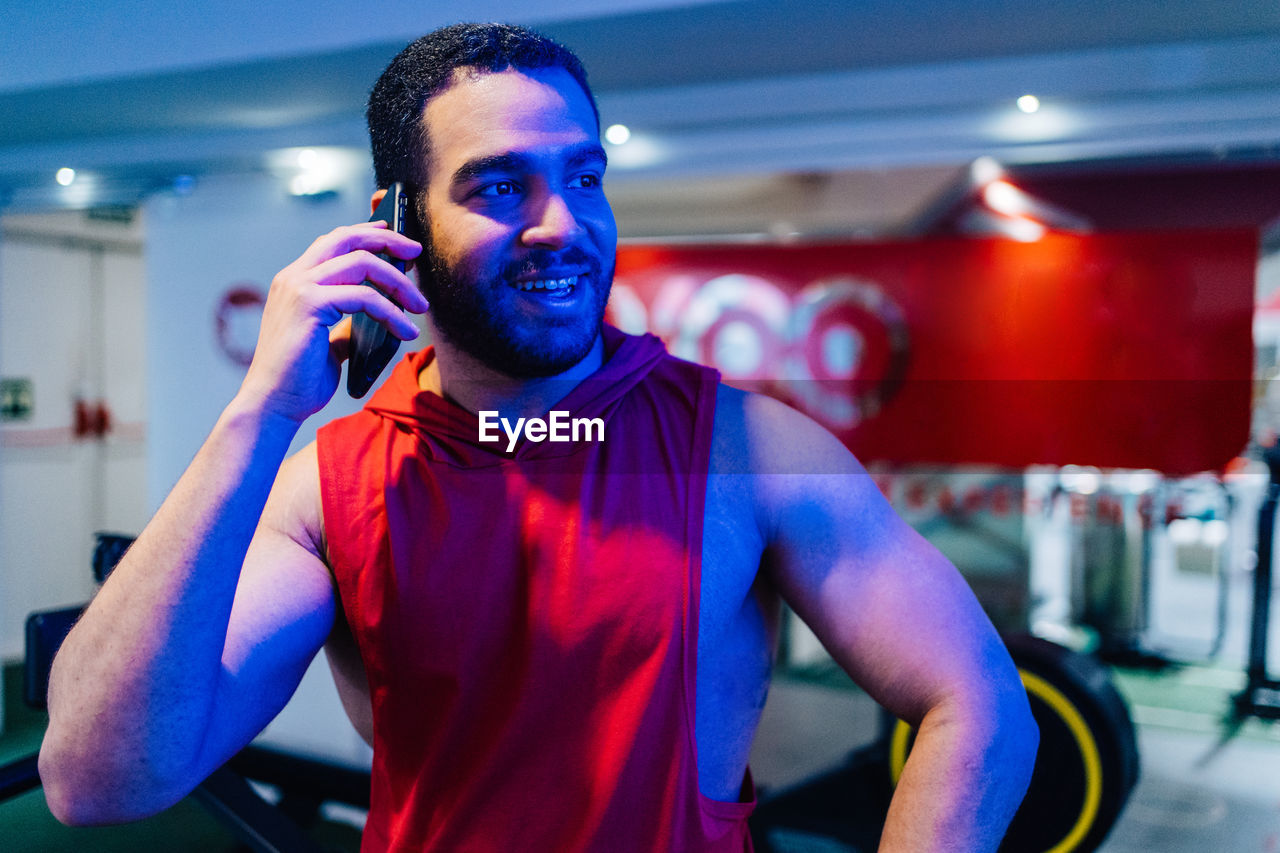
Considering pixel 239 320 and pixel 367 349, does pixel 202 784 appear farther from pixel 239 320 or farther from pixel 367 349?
pixel 367 349

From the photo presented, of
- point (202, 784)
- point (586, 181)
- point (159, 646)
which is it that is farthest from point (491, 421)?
point (202, 784)

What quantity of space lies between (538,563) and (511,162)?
38 cm

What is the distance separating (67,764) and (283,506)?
307 millimetres

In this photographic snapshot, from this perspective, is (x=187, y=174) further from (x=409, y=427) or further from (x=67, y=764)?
(x=67, y=764)

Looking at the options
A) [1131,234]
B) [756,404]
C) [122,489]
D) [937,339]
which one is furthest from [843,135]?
[122,489]

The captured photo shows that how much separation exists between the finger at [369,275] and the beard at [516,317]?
0.07 m

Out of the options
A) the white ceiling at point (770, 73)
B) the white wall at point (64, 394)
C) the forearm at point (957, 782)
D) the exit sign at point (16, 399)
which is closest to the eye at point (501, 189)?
the forearm at point (957, 782)

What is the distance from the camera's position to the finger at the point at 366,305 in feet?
2.52

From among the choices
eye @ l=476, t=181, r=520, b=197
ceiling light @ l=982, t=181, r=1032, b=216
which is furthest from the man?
ceiling light @ l=982, t=181, r=1032, b=216

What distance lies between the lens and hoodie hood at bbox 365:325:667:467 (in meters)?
0.92

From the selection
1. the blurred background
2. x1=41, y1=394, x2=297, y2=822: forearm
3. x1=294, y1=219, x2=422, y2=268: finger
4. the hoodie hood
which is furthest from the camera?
the blurred background

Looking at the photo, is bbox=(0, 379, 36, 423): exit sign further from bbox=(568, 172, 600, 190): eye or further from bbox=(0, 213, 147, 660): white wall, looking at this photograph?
bbox=(568, 172, 600, 190): eye

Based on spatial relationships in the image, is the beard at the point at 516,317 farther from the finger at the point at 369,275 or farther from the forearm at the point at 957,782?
the forearm at the point at 957,782

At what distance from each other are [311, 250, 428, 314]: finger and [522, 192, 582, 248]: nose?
0.12 metres
